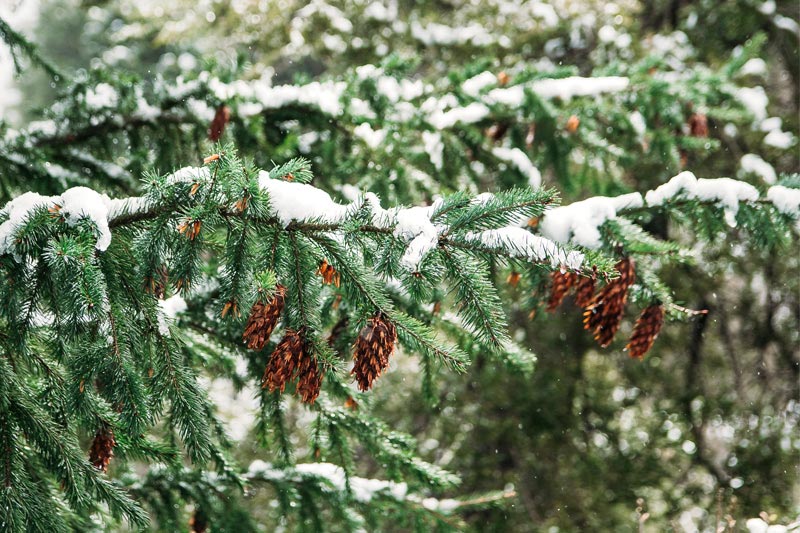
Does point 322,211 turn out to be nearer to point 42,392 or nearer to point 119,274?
point 119,274

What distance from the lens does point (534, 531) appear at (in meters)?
5.52

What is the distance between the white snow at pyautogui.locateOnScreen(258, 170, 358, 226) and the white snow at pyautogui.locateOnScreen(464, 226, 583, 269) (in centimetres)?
29

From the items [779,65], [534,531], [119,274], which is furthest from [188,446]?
[779,65]

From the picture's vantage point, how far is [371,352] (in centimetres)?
126

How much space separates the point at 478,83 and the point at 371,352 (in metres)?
2.20

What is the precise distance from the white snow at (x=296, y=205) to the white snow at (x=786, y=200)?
1.16 meters

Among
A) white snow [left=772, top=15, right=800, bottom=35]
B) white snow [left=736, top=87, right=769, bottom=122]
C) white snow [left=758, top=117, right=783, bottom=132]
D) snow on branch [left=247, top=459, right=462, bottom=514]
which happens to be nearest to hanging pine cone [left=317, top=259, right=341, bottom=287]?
snow on branch [left=247, top=459, right=462, bottom=514]

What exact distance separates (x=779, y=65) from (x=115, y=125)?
22.3ft

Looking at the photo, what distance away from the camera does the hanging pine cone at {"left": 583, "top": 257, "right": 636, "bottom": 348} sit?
1612 millimetres

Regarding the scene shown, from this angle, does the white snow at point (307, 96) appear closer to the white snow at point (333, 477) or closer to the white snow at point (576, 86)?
the white snow at point (576, 86)

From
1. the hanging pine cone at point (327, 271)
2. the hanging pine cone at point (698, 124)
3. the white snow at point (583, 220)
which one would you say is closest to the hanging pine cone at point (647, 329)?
the white snow at point (583, 220)

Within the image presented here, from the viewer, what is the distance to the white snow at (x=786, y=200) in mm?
1662

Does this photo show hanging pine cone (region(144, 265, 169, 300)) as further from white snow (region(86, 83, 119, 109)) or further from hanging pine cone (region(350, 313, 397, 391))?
white snow (region(86, 83, 119, 109))

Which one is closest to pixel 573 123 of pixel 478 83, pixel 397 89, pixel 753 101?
pixel 478 83
